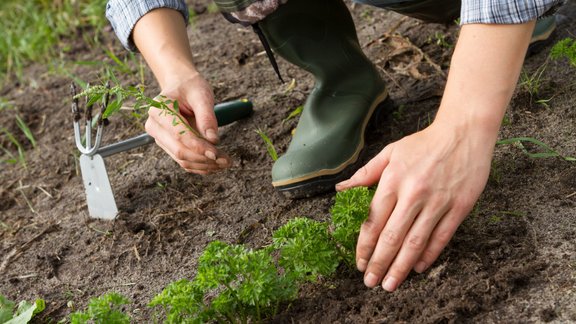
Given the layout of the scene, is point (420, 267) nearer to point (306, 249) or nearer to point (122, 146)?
point (306, 249)

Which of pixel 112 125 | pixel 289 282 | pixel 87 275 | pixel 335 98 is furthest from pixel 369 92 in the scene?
pixel 112 125

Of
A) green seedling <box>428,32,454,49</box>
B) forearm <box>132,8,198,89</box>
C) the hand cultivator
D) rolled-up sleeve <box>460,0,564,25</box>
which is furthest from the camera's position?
green seedling <box>428,32,454,49</box>

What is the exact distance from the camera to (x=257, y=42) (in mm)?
3676

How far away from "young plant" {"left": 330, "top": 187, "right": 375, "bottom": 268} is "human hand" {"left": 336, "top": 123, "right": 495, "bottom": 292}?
3cm

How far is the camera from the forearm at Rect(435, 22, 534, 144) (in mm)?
1638

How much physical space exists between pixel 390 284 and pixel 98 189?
52.7 inches

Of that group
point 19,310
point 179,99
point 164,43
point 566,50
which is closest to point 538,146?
point 566,50

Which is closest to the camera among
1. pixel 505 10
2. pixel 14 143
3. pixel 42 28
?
pixel 505 10

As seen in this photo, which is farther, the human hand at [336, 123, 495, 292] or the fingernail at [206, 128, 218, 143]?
the fingernail at [206, 128, 218, 143]

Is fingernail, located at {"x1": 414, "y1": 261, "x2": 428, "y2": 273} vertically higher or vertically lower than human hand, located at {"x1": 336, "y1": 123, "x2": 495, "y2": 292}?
lower

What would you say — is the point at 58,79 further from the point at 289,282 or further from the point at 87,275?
→ the point at 289,282

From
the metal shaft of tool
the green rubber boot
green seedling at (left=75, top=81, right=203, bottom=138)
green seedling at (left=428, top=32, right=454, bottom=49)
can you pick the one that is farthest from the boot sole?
green seedling at (left=428, top=32, right=454, bottom=49)

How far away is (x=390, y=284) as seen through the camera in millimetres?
1778

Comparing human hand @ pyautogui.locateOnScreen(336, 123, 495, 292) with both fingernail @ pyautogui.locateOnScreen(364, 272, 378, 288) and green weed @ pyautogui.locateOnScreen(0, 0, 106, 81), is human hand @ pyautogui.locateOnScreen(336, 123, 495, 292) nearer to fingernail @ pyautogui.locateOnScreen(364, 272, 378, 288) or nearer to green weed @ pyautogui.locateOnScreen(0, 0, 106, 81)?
fingernail @ pyautogui.locateOnScreen(364, 272, 378, 288)
